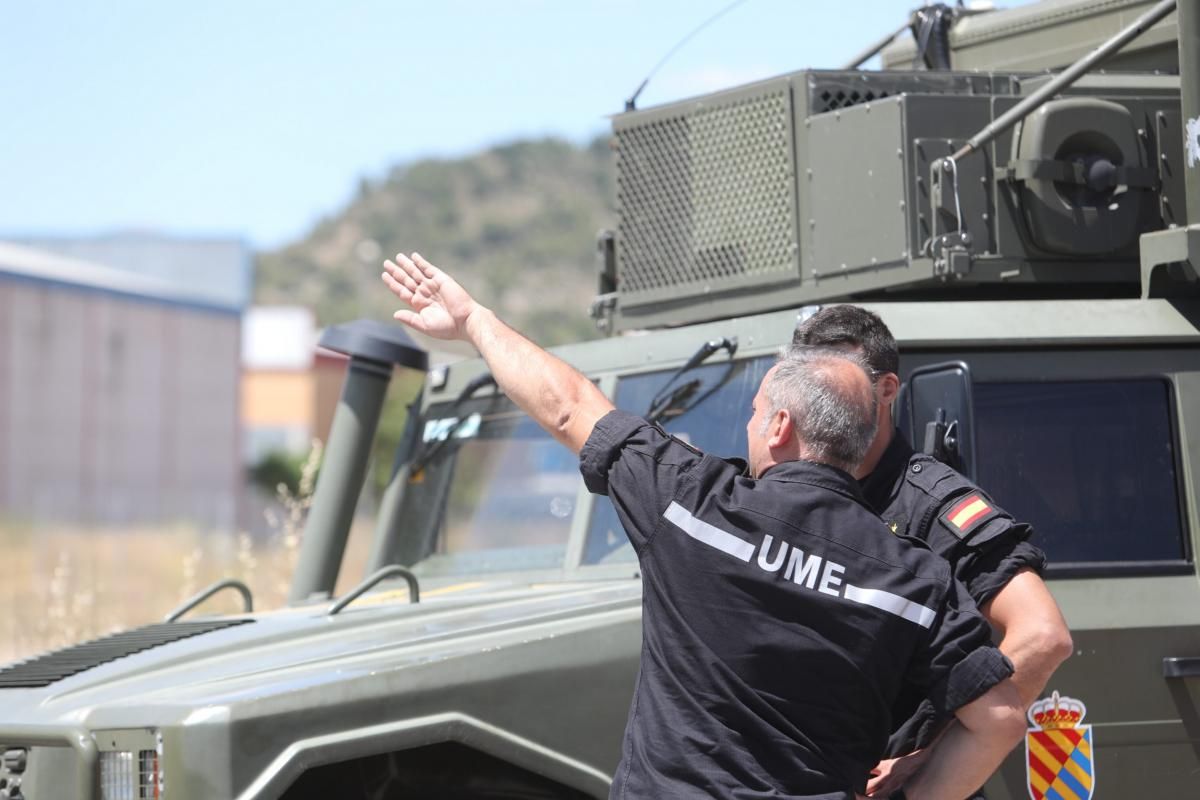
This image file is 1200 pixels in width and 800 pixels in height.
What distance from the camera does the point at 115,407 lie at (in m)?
40.2

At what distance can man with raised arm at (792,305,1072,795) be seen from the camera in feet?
9.39

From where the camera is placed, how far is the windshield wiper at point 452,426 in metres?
4.91

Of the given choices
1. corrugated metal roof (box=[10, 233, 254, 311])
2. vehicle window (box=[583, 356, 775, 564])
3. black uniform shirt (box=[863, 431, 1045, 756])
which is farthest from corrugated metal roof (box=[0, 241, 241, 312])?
black uniform shirt (box=[863, 431, 1045, 756])

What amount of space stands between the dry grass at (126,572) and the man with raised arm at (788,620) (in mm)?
4769

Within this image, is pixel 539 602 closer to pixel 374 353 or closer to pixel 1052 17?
pixel 374 353

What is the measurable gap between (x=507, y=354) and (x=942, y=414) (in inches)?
46.1

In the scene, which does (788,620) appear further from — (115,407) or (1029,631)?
(115,407)

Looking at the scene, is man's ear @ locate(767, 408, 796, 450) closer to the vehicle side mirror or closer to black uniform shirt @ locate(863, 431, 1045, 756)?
black uniform shirt @ locate(863, 431, 1045, 756)

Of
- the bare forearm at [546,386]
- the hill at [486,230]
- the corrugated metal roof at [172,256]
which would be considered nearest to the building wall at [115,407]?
the corrugated metal roof at [172,256]

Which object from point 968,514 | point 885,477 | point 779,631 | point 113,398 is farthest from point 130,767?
point 113,398

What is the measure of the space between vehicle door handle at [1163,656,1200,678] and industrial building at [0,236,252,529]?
1255 inches

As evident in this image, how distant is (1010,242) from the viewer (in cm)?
434

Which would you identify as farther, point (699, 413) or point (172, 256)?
point (172, 256)

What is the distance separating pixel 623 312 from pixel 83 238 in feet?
175
